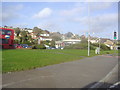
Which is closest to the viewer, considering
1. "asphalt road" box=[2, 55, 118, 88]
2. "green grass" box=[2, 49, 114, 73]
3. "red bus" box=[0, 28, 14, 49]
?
"asphalt road" box=[2, 55, 118, 88]

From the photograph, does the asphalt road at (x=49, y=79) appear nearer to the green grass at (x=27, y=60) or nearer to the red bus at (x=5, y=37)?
the green grass at (x=27, y=60)

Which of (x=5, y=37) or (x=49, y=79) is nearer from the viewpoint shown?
(x=49, y=79)

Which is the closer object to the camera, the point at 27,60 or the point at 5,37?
the point at 27,60

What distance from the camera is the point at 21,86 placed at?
4871 millimetres

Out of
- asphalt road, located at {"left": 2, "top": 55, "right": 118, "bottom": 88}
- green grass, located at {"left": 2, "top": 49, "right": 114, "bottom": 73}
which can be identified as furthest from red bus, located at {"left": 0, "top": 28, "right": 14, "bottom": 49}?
asphalt road, located at {"left": 2, "top": 55, "right": 118, "bottom": 88}

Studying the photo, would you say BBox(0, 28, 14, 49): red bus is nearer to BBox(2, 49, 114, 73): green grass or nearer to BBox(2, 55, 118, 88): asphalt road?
BBox(2, 49, 114, 73): green grass

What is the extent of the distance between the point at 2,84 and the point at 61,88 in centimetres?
215

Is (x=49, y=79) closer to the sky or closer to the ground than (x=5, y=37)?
closer to the ground

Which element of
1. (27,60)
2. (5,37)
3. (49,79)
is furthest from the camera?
(5,37)

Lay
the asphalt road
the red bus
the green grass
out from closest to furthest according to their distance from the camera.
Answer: the asphalt road → the green grass → the red bus

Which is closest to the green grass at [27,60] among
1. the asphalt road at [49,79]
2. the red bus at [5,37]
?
the asphalt road at [49,79]

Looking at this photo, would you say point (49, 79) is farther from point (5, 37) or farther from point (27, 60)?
point (5, 37)

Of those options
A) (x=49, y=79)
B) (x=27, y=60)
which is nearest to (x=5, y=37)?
(x=27, y=60)

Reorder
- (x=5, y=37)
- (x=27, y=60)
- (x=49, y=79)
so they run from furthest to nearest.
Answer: (x=5, y=37)
(x=27, y=60)
(x=49, y=79)
